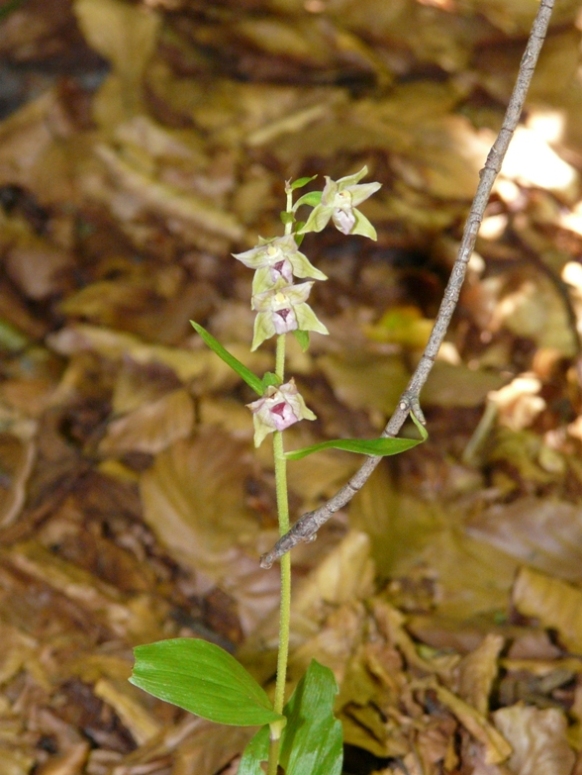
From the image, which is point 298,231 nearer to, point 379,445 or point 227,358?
point 227,358

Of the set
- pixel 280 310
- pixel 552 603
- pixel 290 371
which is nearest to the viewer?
pixel 280 310

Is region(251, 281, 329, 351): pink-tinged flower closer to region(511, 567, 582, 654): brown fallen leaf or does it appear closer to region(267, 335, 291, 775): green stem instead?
region(267, 335, 291, 775): green stem

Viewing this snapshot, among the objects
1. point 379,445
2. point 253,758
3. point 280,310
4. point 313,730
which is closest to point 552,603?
point 313,730

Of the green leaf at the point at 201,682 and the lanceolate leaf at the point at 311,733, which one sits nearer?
the green leaf at the point at 201,682

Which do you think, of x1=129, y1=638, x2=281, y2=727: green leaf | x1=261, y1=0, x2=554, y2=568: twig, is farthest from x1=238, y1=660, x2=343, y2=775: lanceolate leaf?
x1=261, y1=0, x2=554, y2=568: twig

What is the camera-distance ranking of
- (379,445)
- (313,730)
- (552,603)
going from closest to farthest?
(379,445) → (313,730) → (552,603)

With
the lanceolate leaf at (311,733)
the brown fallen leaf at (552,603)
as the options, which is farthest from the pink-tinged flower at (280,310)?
the brown fallen leaf at (552,603)

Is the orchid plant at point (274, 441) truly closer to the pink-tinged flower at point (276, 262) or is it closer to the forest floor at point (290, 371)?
the pink-tinged flower at point (276, 262)
